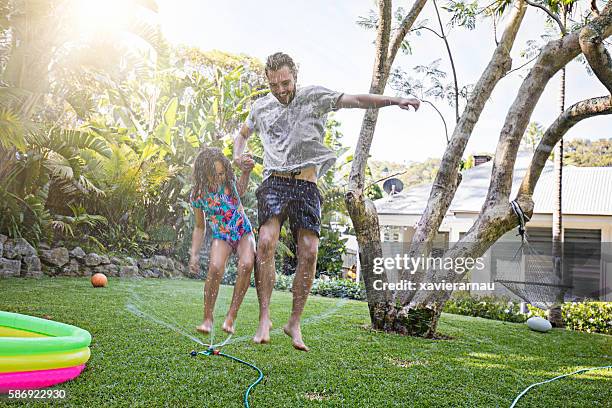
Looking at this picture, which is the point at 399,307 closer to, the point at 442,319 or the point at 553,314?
the point at 442,319

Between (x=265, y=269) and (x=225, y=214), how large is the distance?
0.26 m

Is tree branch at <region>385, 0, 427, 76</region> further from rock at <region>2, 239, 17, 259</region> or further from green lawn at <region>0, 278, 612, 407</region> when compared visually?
rock at <region>2, 239, 17, 259</region>

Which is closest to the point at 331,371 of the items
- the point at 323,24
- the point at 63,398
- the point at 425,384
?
the point at 425,384

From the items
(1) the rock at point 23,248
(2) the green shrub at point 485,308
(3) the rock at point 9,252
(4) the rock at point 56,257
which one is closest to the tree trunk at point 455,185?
(4) the rock at point 56,257

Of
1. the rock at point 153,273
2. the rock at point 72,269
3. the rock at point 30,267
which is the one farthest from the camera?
the rock at point 30,267

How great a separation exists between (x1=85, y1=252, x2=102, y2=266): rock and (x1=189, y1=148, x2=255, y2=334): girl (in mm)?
1324

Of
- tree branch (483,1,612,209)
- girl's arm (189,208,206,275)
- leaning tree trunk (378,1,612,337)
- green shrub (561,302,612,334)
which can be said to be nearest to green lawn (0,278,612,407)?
girl's arm (189,208,206,275)

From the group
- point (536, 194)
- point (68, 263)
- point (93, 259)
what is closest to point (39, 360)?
point (93, 259)

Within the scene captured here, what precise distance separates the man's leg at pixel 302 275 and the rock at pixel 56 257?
3.22m

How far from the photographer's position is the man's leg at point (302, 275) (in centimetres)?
195

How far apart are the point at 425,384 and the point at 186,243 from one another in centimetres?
144

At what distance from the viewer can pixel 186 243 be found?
2281mm

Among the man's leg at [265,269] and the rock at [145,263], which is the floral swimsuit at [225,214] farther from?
the rock at [145,263]

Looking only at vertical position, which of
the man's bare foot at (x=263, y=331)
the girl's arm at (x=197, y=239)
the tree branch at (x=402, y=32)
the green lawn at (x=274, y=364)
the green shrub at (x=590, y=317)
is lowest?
the green shrub at (x=590, y=317)
